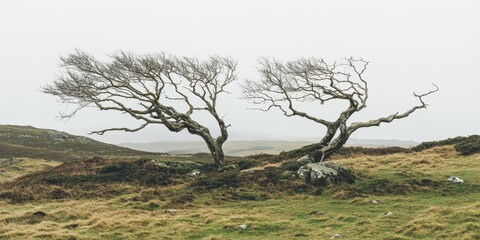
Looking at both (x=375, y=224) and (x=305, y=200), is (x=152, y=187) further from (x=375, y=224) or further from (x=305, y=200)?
(x=375, y=224)

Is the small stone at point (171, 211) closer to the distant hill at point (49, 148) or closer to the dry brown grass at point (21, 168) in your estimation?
the dry brown grass at point (21, 168)

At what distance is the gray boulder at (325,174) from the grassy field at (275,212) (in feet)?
2.99

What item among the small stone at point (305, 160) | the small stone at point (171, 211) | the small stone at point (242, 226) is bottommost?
the small stone at point (242, 226)

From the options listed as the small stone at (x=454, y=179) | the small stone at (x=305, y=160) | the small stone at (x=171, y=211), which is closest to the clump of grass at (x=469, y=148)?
the small stone at (x=454, y=179)

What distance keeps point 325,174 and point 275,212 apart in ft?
21.5

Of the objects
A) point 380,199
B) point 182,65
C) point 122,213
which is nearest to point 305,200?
point 380,199

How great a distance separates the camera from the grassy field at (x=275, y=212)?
51.1 ft

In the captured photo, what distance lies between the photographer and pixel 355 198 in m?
21.2

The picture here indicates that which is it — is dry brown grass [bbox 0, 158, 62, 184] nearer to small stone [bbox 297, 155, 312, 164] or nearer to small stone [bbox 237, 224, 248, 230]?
small stone [bbox 297, 155, 312, 164]

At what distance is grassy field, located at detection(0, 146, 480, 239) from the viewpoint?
15.6 m

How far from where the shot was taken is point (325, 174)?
25.0m

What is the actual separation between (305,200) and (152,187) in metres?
10.7

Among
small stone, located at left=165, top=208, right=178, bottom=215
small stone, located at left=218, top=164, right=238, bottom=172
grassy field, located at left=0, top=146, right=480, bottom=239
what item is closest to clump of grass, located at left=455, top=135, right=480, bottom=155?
grassy field, located at left=0, top=146, right=480, bottom=239

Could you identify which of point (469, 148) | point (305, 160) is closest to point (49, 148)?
point (305, 160)
